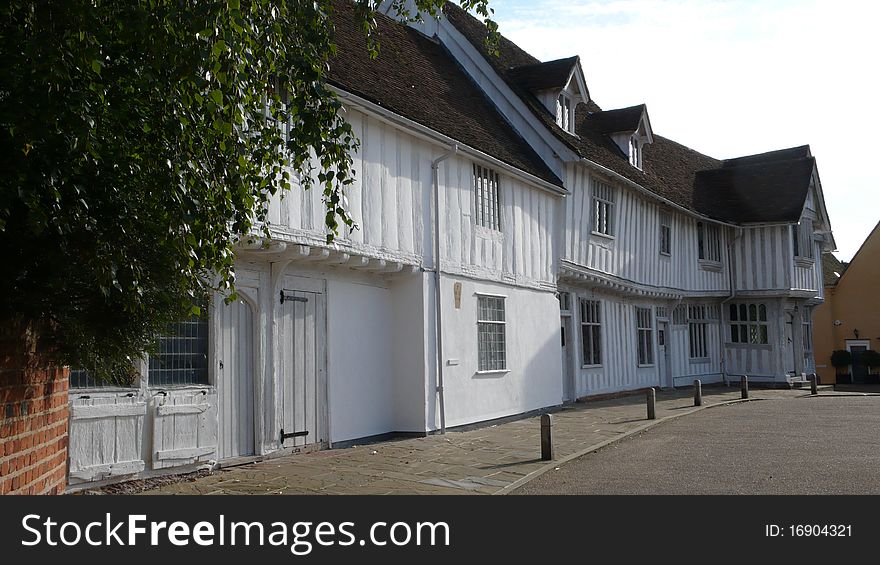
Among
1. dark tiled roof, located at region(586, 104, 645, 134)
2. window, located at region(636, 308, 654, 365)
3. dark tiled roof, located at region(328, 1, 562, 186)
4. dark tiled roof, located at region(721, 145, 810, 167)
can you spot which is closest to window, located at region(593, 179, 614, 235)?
dark tiled roof, located at region(328, 1, 562, 186)

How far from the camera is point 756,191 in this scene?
29781 mm

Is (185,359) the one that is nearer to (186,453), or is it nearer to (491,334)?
(186,453)

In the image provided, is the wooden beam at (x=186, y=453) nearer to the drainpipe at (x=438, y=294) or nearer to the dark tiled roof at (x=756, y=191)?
the drainpipe at (x=438, y=294)

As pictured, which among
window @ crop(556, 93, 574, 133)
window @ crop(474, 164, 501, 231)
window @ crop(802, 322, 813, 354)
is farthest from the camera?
window @ crop(802, 322, 813, 354)

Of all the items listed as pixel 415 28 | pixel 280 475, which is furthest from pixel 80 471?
pixel 415 28

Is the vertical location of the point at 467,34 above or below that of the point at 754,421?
above

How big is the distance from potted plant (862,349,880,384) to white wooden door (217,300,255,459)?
32.2 m

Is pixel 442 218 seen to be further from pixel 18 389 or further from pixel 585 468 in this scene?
pixel 18 389

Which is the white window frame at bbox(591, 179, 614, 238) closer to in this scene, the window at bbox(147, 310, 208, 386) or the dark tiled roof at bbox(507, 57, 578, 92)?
the dark tiled roof at bbox(507, 57, 578, 92)

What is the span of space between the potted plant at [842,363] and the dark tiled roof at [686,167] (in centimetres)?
A: 937

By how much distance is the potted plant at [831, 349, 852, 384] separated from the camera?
35656 millimetres

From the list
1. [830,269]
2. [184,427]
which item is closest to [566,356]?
[184,427]

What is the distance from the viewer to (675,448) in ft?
38.6
